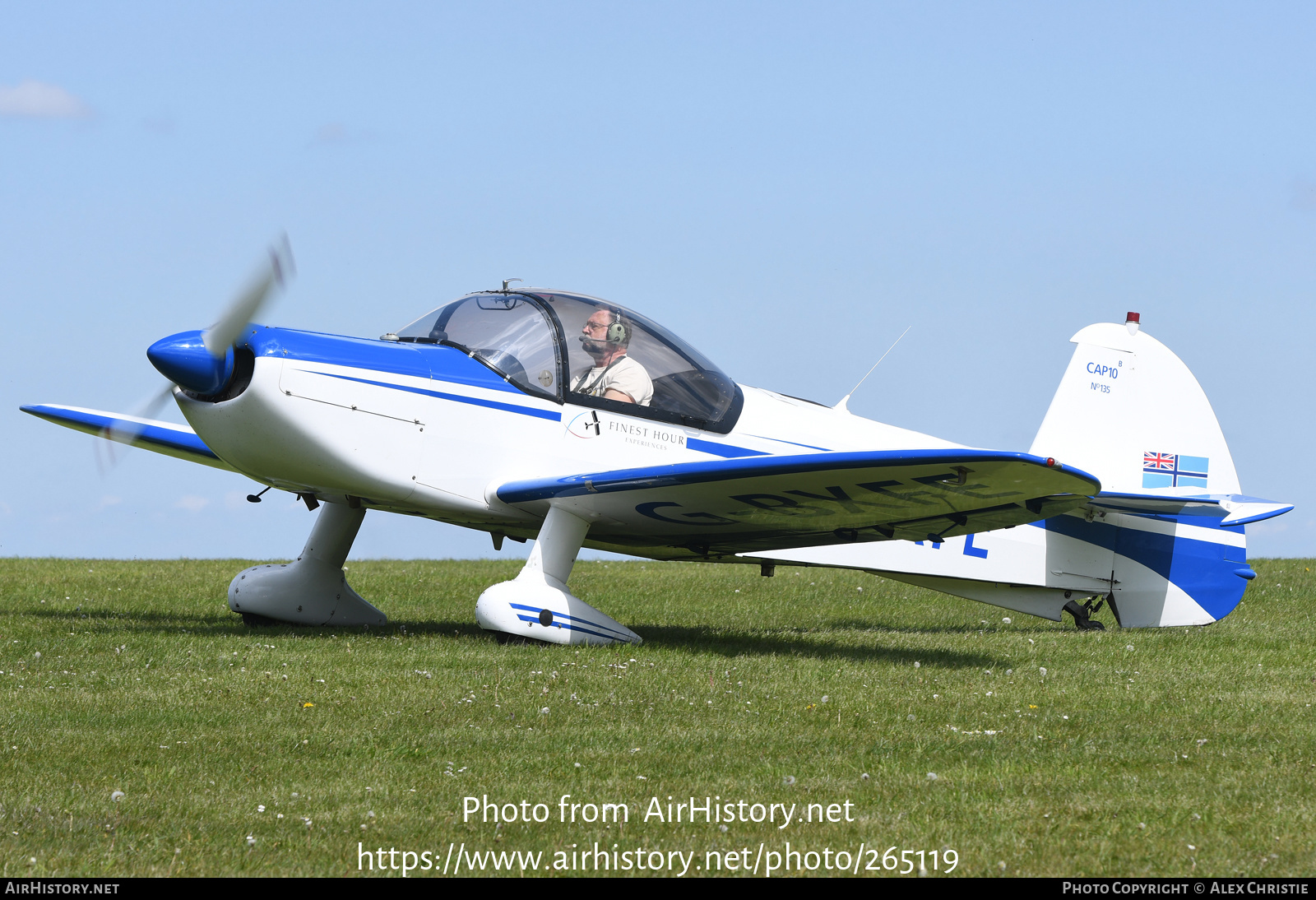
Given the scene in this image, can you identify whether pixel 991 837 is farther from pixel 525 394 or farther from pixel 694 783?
pixel 525 394

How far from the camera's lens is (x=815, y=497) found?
8781mm

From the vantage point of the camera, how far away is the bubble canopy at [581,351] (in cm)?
962

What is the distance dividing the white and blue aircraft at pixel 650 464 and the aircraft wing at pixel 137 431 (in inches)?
1.2

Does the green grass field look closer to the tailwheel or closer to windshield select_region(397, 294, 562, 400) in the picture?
the tailwheel

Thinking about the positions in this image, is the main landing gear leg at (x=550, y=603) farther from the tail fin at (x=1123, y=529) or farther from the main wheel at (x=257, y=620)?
the tail fin at (x=1123, y=529)

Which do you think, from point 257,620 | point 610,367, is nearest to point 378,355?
point 610,367

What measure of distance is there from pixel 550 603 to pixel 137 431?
5.35 m

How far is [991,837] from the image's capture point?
4422 mm

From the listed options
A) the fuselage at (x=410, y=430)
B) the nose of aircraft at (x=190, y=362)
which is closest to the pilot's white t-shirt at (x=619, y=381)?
the fuselage at (x=410, y=430)

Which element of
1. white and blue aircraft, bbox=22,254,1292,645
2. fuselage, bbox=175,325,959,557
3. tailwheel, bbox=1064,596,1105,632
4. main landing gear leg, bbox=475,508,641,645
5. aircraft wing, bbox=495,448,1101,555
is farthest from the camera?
tailwheel, bbox=1064,596,1105,632

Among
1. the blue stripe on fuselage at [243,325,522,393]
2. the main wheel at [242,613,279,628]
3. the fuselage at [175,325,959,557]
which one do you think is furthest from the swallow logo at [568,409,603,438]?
the main wheel at [242,613,279,628]

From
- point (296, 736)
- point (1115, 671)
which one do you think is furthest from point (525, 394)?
point (1115, 671)

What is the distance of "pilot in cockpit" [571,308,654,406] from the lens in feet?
31.9

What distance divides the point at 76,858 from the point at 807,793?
273cm
